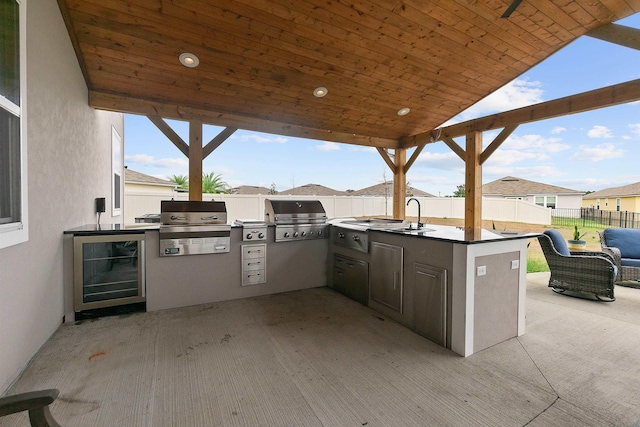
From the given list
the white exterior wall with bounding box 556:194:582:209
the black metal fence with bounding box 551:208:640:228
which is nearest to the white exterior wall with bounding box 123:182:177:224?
the black metal fence with bounding box 551:208:640:228

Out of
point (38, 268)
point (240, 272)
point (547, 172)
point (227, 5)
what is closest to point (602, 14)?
point (547, 172)

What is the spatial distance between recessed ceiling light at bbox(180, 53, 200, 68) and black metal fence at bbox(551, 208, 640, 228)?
6.92m

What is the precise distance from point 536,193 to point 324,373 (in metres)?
7.68

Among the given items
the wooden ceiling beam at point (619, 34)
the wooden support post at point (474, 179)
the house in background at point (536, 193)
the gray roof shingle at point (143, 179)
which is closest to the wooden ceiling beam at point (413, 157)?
the wooden support post at point (474, 179)

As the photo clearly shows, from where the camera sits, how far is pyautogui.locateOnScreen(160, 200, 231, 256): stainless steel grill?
318 centimetres

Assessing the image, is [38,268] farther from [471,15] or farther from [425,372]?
[471,15]

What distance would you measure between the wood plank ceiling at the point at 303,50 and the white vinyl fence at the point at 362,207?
195cm

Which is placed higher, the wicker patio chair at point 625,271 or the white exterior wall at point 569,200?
the white exterior wall at point 569,200

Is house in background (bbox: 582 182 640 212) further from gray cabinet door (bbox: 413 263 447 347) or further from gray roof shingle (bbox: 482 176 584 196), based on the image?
gray cabinet door (bbox: 413 263 447 347)

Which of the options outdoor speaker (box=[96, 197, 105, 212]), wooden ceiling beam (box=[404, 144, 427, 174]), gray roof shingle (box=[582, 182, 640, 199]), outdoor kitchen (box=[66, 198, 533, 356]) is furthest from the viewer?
gray roof shingle (box=[582, 182, 640, 199])

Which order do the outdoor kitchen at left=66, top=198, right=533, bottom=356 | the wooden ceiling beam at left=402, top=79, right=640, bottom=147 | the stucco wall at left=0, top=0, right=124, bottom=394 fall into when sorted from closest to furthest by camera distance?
the stucco wall at left=0, top=0, right=124, bottom=394 < the outdoor kitchen at left=66, top=198, right=533, bottom=356 < the wooden ceiling beam at left=402, top=79, right=640, bottom=147

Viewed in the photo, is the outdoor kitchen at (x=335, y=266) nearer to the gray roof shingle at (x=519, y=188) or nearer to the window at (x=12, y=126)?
the window at (x=12, y=126)

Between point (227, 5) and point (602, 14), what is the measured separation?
404 cm

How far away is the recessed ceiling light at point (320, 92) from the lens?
412cm
